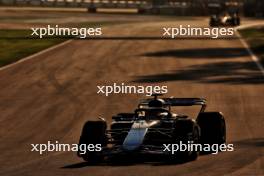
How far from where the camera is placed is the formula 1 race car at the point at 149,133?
793 inches

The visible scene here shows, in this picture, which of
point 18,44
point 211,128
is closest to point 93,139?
point 211,128

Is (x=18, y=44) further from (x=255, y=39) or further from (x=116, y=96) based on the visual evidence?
(x=116, y=96)

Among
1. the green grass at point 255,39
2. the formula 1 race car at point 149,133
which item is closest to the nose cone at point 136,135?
the formula 1 race car at point 149,133

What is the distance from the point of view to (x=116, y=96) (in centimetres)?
3562

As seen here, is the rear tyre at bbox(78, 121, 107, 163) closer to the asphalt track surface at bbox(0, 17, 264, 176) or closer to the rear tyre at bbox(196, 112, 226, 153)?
the asphalt track surface at bbox(0, 17, 264, 176)

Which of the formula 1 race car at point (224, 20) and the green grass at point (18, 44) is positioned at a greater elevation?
the green grass at point (18, 44)

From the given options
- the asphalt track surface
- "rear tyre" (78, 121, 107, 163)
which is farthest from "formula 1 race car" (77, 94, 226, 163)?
the asphalt track surface

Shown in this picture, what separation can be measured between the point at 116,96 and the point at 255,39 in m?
36.8

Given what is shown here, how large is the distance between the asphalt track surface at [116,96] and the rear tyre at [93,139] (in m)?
0.29

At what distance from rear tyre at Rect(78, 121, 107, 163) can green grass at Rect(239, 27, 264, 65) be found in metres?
30.8

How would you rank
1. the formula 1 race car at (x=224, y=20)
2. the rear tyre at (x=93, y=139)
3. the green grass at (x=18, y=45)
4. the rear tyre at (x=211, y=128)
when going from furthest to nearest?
the formula 1 race car at (x=224, y=20) → the green grass at (x=18, y=45) → the rear tyre at (x=211, y=128) → the rear tyre at (x=93, y=139)

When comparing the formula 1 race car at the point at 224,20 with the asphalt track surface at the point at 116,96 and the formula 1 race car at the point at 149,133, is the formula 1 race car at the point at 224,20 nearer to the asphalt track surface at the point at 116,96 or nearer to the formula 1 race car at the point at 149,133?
the asphalt track surface at the point at 116,96

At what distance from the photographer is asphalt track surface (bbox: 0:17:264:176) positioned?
20.5 m

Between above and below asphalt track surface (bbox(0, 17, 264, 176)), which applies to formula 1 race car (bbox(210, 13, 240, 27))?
below
